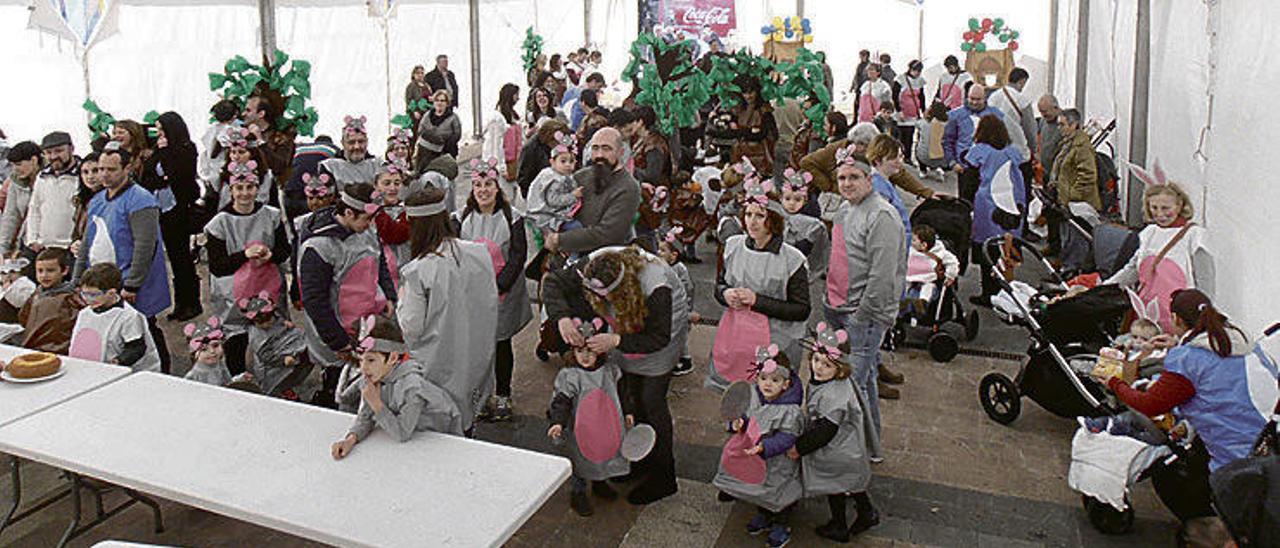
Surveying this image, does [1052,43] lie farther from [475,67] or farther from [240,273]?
[240,273]

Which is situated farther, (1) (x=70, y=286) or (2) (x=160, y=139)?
(2) (x=160, y=139)

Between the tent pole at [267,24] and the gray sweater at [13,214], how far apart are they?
4.64m

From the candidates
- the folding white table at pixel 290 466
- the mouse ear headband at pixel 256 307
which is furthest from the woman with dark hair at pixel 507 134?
the folding white table at pixel 290 466

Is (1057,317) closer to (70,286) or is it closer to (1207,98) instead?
(1207,98)

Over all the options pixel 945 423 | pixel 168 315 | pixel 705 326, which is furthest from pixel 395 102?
pixel 945 423

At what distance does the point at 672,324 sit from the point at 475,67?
12.2 metres

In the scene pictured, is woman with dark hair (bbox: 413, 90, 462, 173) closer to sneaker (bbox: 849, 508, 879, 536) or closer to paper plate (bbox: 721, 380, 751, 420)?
paper plate (bbox: 721, 380, 751, 420)

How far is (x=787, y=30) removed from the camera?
16875 mm

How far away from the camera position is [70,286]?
17.6 feet

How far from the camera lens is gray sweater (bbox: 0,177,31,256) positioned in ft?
21.8

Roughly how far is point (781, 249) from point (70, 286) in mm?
3376

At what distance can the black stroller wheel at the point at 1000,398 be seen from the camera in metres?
5.77

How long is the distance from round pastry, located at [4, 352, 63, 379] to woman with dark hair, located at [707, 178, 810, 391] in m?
Answer: 2.74

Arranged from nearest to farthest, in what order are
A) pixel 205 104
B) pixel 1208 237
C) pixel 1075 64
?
1. pixel 1208 237
2. pixel 205 104
3. pixel 1075 64
